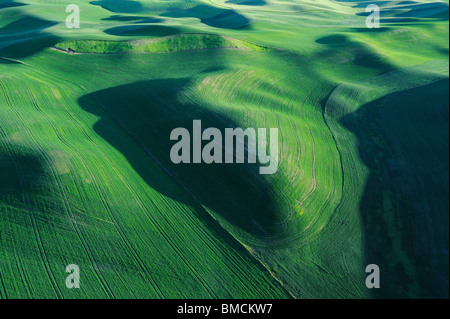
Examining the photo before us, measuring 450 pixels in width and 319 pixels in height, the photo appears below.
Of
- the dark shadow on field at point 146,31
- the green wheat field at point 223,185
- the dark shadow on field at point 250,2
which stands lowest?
the green wheat field at point 223,185

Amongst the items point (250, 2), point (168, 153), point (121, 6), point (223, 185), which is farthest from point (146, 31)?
point (250, 2)

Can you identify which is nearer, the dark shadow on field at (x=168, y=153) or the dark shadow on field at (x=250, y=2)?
the dark shadow on field at (x=168, y=153)

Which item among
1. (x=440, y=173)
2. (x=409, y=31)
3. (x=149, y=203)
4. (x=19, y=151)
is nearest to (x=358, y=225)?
(x=440, y=173)

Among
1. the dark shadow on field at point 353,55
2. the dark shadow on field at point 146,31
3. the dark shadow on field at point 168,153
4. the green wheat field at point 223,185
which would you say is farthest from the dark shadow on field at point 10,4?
the dark shadow on field at point 353,55

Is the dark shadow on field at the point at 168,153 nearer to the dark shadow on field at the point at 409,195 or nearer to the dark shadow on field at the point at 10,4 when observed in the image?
the dark shadow on field at the point at 409,195

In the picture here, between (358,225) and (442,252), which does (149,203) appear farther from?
(442,252)

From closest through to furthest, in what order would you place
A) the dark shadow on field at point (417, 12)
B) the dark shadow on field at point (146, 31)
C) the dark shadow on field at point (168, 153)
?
the dark shadow on field at point (168, 153) < the dark shadow on field at point (146, 31) < the dark shadow on field at point (417, 12)

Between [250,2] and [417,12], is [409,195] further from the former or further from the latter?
[250,2]
